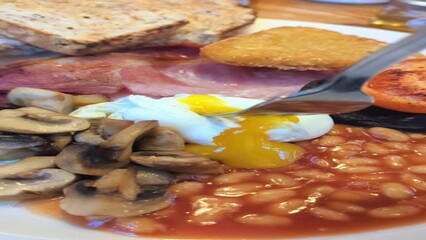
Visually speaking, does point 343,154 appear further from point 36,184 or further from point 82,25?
point 82,25

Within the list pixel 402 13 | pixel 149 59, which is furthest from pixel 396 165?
pixel 402 13

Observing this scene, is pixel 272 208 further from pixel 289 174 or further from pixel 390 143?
pixel 390 143

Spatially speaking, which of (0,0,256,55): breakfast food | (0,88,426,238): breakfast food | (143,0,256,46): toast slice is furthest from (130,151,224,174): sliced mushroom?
(143,0,256,46): toast slice

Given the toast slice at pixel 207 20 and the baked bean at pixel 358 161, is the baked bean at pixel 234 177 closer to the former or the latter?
the baked bean at pixel 358 161

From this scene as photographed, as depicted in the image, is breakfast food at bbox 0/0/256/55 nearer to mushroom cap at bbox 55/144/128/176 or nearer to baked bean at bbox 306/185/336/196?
mushroom cap at bbox 55/144/128/176

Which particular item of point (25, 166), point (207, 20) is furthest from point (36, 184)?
point (207, 20)

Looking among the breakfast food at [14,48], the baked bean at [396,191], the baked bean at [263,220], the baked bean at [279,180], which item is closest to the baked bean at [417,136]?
the baked bean at [396,191]
